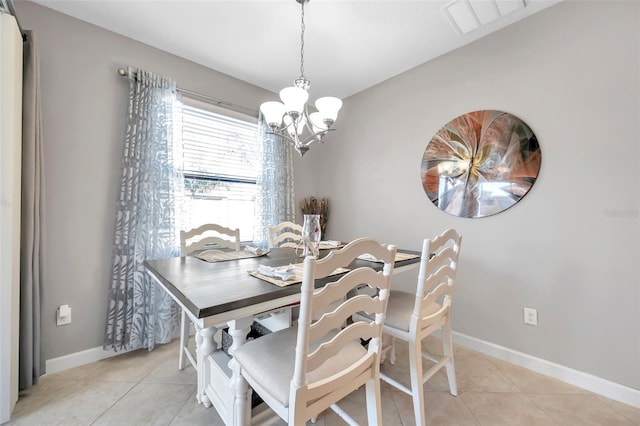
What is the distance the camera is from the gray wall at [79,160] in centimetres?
173

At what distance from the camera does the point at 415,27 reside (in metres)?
1.94

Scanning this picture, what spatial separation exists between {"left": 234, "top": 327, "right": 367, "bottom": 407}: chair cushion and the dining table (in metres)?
0.10

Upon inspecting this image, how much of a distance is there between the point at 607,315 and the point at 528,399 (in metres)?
0.71

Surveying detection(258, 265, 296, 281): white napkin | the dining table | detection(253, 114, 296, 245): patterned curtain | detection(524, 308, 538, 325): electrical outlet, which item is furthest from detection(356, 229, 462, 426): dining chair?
detection(253, 114, 296, 245): patterned curtain

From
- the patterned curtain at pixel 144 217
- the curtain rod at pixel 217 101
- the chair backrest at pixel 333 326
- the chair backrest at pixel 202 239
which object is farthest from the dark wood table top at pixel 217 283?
the curtain rod at pixel 217 101

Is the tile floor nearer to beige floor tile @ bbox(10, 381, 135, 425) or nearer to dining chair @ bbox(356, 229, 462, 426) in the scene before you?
beige floor tile @ bbox(10, 381, 135, 425)

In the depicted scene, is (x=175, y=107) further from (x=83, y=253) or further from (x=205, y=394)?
(x=205, y=394)

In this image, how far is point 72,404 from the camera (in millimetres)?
1439

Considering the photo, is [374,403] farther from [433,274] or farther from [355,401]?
[433,274]

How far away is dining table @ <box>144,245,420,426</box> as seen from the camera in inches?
36.1

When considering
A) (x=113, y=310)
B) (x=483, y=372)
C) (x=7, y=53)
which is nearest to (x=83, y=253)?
(x=113, y=310)

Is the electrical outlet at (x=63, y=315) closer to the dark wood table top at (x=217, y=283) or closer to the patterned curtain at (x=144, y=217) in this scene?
the patterned curtain at (x=144, y=217)

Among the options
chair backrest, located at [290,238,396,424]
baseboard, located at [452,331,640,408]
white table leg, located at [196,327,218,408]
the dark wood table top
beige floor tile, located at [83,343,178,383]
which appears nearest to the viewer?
chair backrest, located at [290,238,396,424]

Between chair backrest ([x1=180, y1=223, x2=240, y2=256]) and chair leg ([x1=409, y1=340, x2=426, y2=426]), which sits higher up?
chair backrest ([x1=180, y1=223, x2=240, y2=256])
